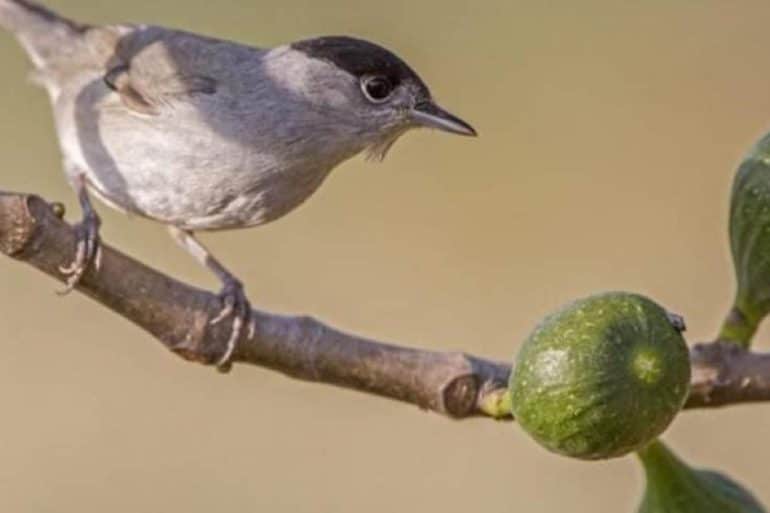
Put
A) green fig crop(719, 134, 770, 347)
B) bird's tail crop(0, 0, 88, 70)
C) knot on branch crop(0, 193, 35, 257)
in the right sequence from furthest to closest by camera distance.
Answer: bird's tail crop(0, 0, 88, 70) → green fig crop(719, 134, 770, 347) → knot on branch crop(0, 193, 35, 257)

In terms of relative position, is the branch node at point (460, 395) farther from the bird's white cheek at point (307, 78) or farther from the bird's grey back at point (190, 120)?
the bird's white cheek at point (307, 78)

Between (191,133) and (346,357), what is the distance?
1577 millimetres

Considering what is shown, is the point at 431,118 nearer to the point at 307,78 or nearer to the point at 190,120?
the point at 307,78

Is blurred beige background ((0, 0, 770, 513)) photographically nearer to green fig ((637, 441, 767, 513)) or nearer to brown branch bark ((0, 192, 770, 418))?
brown branch bark ((0, 192, 770, 418))

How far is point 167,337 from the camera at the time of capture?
10.1 feet

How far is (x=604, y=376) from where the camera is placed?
2.45m

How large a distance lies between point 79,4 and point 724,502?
639 centimetres

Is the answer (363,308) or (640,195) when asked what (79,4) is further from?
(640,195)

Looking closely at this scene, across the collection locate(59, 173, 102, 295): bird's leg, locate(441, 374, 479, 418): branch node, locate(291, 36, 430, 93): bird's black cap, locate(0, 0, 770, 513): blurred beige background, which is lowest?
locate(0, 0, 770, 513): blurred beige background

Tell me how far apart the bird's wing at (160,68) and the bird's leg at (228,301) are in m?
0.40

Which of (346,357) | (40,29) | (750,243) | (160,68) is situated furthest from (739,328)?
(40,29)

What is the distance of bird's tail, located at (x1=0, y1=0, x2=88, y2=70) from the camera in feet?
17.1

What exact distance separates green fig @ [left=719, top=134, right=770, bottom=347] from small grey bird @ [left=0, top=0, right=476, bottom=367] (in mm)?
1441

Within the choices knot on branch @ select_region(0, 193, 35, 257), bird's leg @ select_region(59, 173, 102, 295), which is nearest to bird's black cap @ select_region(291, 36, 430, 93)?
bird's leg @ select_region(59, 173, 102, 295)
